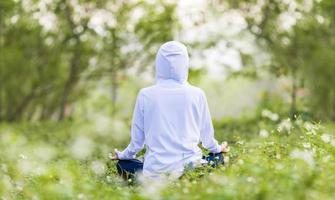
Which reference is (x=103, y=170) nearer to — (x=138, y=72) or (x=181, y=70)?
(x=181, y=70)

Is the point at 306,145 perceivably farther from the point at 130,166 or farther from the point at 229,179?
the point at 130,166

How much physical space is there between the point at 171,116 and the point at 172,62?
454 millimetres

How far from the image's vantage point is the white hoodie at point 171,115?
7.03 meters

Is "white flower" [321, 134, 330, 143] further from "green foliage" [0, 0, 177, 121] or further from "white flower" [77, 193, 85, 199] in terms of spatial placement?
"green foliage" [0, 0, 177, 121]

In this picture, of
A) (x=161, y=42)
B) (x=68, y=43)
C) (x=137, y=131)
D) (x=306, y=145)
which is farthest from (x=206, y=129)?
(x=68, y=43)

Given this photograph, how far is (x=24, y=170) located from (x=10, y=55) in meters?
12.1

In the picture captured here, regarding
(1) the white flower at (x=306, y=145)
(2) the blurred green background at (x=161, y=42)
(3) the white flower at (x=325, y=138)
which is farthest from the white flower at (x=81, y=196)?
(2) the blurred green background at (x=161, y=42)

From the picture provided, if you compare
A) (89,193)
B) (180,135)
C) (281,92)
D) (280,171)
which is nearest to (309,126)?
(180,135)

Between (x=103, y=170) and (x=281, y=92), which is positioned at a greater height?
(x=103, y=170)

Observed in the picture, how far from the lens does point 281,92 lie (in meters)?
23.4

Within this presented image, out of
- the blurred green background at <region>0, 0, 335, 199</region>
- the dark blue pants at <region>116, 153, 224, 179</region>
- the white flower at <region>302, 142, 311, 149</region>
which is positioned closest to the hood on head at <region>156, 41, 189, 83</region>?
the dark blue pants at <region>116, 153, 224, 179</region>

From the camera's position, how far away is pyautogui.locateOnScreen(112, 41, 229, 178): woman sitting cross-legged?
23.1ft

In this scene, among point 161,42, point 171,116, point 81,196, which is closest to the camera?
point 81,196

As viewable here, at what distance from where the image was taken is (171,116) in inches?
279
